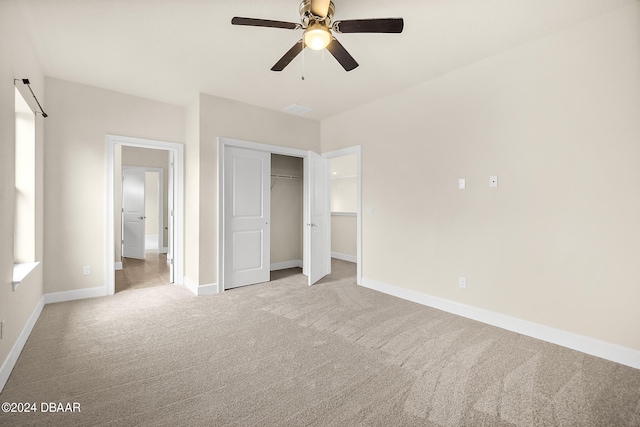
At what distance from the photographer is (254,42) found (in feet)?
9.10

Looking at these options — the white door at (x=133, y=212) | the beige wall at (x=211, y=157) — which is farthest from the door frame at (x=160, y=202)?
the beige wall at (x=211, y=157)

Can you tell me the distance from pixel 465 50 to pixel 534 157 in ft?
4.05

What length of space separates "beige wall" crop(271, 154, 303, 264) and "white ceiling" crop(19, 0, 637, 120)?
6.49 ft

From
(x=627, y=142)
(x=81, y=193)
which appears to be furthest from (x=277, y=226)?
(x=627, y=142)

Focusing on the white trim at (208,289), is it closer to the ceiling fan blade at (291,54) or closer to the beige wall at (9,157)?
the beige wall at (9,157)

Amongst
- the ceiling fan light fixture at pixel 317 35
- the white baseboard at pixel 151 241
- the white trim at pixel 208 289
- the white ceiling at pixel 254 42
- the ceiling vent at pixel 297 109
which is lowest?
the white trim at pixel 208 289

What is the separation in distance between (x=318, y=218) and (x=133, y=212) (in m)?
4.91

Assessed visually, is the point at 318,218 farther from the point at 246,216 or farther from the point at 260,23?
the point at 260,23

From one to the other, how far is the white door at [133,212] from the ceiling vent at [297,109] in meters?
4.53

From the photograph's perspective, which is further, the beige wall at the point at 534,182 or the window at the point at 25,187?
the window at the point at 25,187

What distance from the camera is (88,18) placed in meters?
2.46

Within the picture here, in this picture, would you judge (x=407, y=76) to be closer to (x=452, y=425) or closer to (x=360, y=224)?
(x=360, y=224)

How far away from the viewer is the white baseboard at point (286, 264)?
5.68 m

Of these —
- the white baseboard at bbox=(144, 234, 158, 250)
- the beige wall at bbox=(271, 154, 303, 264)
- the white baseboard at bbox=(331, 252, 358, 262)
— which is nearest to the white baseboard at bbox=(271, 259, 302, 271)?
the beige wall at bbox=(271, 154, 303, 264)
